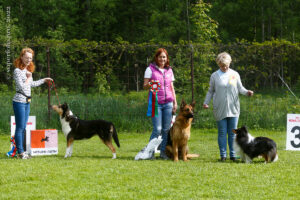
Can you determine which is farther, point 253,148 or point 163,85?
point 163,85

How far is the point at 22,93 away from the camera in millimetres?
5980

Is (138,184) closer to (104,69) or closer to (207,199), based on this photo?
(207,199)

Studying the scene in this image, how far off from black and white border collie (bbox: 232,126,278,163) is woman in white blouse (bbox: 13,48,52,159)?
3413mm

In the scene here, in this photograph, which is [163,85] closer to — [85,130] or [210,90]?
[210,90]

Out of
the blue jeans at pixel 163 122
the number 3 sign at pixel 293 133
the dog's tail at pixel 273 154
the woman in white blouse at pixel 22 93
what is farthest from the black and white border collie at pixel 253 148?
the woman in white blouse at pixel 22 93

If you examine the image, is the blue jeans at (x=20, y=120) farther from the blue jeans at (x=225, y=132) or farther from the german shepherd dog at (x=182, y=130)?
the blue jeans at (x=225, y=132)

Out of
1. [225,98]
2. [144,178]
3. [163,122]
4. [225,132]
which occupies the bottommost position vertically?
[144,178]

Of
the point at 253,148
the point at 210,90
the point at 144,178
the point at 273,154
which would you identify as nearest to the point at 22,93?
the point at 144,178

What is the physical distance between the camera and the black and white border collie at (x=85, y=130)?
20.9ft

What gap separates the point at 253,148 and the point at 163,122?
1.51m

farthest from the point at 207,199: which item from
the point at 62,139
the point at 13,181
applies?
the point at 62,139

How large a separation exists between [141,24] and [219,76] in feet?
67.6

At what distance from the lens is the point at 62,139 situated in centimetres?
891

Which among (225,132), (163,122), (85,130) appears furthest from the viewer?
(85,130)
